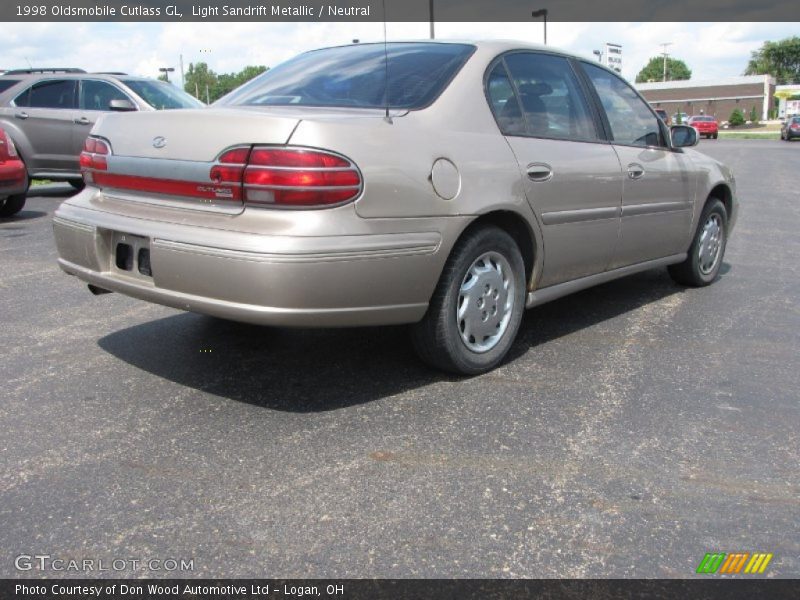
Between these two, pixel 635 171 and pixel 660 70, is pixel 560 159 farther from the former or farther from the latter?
pixel 660 70

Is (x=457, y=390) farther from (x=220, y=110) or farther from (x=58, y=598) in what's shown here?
(x=58, y=598)

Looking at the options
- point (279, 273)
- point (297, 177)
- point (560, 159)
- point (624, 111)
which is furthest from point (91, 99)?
point (279, 273)

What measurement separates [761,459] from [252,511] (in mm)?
1877

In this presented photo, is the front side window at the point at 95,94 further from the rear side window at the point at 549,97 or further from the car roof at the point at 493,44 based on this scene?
the rear side window at the point at 549,97

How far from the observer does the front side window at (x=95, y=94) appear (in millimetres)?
11133

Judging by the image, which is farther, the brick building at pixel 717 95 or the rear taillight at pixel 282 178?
the brick building at pixel 717 95

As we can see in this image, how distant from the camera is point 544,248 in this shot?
405cm

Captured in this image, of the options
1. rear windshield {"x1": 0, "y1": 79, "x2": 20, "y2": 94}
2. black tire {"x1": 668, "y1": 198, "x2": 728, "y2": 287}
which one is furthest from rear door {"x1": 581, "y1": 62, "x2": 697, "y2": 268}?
rear windshield {"x1": 0, "y1": 79, "x2": 20, "y2": 94}

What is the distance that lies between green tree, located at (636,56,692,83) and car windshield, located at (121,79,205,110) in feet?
513

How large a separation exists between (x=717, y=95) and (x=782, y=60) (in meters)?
41.3

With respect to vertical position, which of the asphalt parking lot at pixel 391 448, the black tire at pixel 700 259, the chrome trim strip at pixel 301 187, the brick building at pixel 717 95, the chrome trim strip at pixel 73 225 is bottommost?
the asphalt parking lot at pixel 391 448

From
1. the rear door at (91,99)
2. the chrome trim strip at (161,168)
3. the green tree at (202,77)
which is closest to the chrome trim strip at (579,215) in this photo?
the chrome trim strip at (161,168)

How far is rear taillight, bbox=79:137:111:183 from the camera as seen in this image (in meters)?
3.71

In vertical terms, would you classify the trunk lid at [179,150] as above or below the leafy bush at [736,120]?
below
